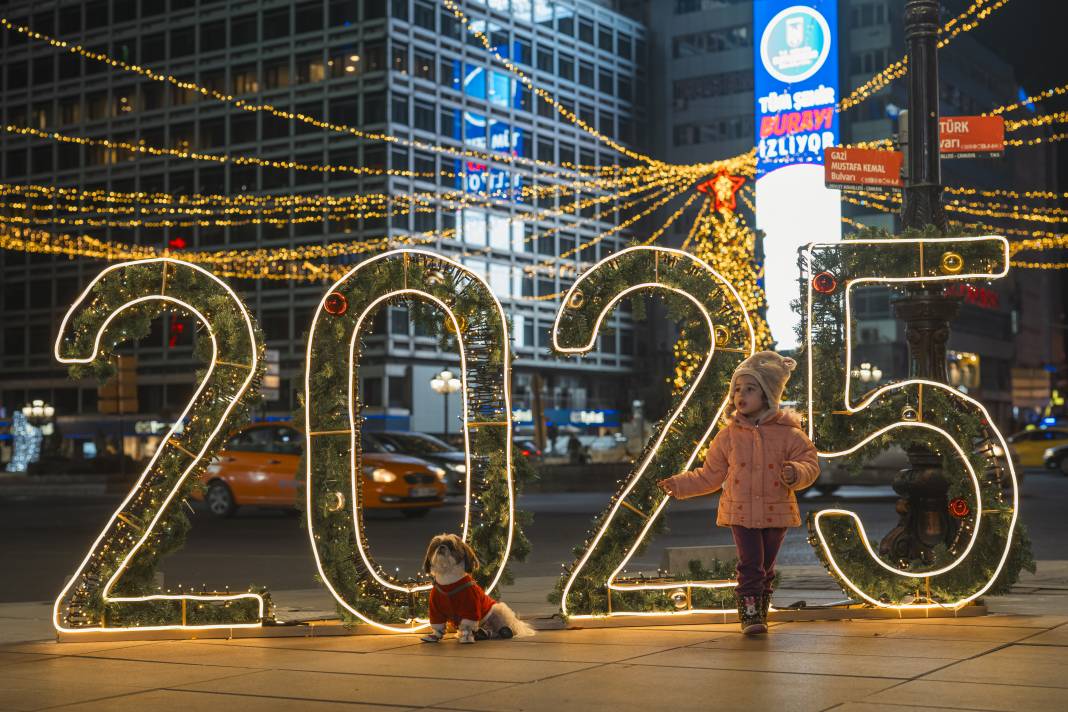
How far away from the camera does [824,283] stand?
1004 centimetres

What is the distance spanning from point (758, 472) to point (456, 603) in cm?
192

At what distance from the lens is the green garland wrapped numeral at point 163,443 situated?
9055 mm

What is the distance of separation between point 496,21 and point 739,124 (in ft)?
55.6

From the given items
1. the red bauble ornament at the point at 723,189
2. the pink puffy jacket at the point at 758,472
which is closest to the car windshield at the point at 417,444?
the red bauble ornament at the point at 723,189

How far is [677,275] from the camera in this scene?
9586 millimetres

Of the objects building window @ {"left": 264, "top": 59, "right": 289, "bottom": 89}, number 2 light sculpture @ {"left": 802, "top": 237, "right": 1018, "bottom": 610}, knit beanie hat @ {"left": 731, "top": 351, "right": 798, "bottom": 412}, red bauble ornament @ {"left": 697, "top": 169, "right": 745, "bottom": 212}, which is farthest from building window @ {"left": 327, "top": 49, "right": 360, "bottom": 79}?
knit beanie hat @ {"left": 731, "top": 351, "right": 798, "bottom": 412}

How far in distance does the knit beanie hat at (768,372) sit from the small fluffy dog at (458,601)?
74.9 inches

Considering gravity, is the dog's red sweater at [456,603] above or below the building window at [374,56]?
below

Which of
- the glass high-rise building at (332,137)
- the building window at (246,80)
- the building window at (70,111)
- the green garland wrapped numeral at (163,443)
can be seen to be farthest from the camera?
the building window at (70,111)

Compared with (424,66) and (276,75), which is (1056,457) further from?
(276,75)

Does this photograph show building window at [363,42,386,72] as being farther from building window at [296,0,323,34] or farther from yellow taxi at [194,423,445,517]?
yellow taxi at [194,423,445,517]

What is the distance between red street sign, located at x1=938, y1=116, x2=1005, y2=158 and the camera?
44.8 feet

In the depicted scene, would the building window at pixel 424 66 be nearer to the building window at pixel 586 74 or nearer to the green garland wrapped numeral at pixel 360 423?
the building window at pixel 586 74

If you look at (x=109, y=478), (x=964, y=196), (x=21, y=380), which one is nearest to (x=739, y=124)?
(x=964, y=196)
